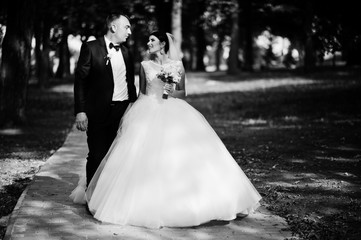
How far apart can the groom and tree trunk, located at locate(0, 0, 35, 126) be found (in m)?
8.75

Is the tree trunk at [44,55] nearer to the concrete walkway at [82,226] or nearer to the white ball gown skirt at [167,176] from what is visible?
the concrete walkway at [82,226]

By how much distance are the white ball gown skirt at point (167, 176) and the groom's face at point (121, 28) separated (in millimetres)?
876

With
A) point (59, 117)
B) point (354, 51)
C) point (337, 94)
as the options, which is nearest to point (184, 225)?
point (354, 51)

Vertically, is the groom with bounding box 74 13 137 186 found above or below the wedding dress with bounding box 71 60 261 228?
above

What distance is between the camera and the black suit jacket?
6.38 m

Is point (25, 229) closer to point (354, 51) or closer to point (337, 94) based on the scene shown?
point (354, 51)

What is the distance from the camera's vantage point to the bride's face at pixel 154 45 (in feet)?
21.1

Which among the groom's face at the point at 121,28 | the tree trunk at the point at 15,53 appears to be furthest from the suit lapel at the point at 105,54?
the tree trunk at the point at 15,53

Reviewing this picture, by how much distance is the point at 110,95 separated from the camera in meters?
6.48

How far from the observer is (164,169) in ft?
19.3

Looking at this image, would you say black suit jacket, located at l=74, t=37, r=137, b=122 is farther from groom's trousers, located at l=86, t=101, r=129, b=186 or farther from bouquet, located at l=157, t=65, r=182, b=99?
bouquet, located at l=157, t=65, r=182, b=99

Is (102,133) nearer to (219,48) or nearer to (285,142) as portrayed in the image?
(285,142)

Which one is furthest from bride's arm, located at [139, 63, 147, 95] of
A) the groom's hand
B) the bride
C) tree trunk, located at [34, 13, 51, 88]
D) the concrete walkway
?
tree trunk, located at [34, 13, 51, 88]

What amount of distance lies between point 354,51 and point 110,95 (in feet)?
31.8
